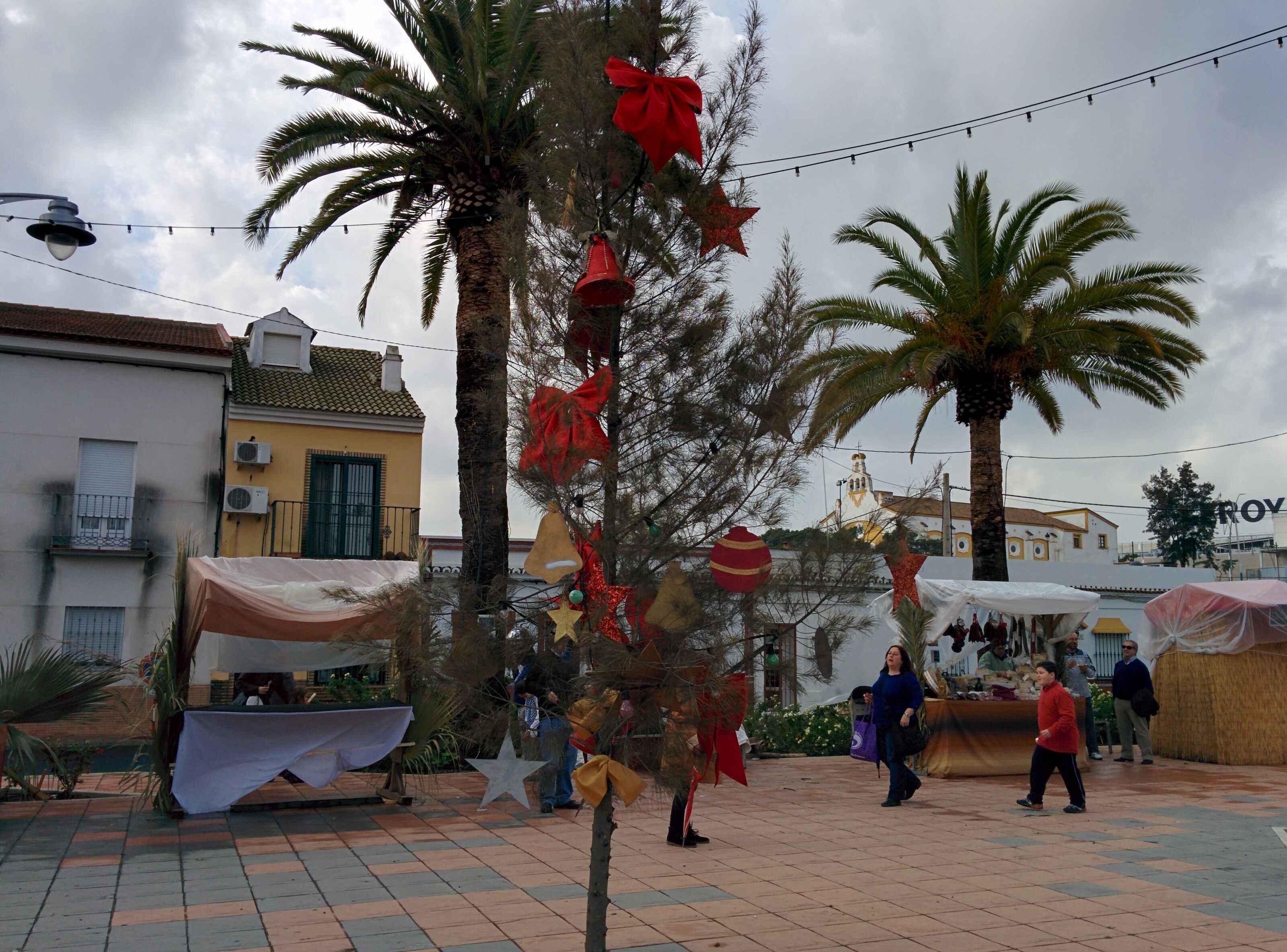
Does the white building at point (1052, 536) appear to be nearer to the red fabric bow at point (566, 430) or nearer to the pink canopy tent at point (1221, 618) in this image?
the pink canopy tent at point (1221, 618)

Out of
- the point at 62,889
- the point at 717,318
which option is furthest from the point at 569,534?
the point at 62,889

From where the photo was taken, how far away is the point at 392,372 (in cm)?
2516

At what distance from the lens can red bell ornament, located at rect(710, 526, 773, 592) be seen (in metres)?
4.63

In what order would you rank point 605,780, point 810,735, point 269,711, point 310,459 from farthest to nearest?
point 310,459, point 810,735, point 269,711, point 605,780

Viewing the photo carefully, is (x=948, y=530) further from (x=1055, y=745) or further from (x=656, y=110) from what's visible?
(x=656, y=110)

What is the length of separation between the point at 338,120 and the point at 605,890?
12212mm

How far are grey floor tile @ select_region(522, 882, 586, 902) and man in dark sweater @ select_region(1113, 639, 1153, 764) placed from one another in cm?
1055

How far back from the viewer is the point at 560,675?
182 inches

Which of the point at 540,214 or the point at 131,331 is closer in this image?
the point at 540,214

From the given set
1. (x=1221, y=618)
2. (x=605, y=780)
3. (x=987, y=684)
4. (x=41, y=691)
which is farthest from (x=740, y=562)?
(x=1221, y=618)

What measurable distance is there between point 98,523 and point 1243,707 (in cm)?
2055

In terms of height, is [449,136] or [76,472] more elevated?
[449,136]

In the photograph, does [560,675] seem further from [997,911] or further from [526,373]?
[997,911]

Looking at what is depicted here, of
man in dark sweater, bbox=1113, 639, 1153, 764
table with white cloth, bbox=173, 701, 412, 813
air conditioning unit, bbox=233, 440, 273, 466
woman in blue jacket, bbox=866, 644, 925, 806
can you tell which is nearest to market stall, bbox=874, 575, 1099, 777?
man in dark sweater, bbox=1113, 639, 1153, 764
